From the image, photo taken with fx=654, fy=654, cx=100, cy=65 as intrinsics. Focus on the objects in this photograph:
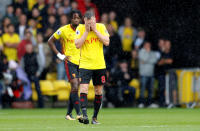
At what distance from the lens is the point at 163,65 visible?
74.3ft

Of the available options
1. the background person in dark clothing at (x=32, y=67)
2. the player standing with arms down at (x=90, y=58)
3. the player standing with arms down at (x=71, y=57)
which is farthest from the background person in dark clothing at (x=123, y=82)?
the player standing with arms down at (x=90, y=58)

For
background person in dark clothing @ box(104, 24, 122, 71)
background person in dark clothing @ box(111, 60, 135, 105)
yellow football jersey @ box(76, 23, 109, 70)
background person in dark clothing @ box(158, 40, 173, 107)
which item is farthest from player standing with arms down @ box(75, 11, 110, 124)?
background person in dark clothing @ box(158, 40, 173, 107)

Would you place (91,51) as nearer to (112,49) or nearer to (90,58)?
(90,58)

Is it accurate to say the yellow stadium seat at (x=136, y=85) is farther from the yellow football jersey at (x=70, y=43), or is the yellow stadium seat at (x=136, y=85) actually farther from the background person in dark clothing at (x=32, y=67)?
the yellow football jersey at (x=70, y=43)

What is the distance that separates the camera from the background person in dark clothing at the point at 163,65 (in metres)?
22.6

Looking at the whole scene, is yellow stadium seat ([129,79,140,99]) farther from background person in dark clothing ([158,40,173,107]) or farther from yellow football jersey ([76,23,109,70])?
yellow football jersey ([76,23,109,70])

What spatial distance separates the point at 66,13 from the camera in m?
23.2

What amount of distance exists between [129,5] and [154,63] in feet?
8.65

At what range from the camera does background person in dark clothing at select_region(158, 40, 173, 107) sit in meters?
22.6

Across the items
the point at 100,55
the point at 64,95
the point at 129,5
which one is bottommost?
the point at 64,95

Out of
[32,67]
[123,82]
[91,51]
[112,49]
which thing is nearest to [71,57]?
[91,51]

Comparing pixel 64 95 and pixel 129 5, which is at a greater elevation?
pixel 129 5

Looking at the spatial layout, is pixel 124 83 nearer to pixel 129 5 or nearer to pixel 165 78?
pixel 165 78

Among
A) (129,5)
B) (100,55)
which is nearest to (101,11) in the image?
(129,5)
